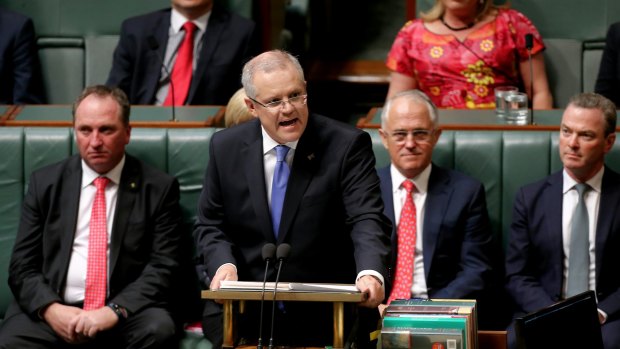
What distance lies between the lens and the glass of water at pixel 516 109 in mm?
3646

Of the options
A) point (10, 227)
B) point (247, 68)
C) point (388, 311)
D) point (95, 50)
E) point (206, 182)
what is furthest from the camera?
point (95, 50)

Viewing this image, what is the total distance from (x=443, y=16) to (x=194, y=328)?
1600 mm

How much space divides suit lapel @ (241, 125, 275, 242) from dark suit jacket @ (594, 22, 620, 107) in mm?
1853

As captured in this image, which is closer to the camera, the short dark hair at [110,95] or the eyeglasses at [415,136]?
the eyeglasses at [415,136]

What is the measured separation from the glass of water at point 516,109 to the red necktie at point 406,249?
540mm

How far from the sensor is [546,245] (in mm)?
3256

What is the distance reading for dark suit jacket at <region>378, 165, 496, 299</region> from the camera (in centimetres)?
325

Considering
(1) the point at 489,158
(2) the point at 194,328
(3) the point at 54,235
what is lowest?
(2) the point at 194,328

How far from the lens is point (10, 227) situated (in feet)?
11.7

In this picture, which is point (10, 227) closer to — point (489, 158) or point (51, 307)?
point (51, 307)

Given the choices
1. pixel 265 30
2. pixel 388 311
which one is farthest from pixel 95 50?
pixel 388 311

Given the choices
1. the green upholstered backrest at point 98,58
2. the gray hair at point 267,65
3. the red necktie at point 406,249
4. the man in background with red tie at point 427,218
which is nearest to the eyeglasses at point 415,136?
the man in background with red tie at point 427,218

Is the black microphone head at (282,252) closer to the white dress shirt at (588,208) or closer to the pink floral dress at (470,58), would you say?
the white dress shirt at (588,208)

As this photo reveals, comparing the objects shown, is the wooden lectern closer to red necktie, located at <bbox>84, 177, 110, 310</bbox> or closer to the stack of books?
the stack of books
